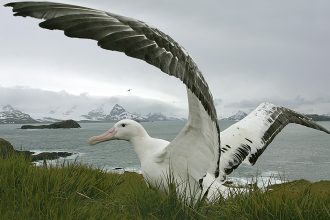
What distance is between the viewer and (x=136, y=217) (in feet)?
11.3

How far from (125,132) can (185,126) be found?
6.03 ft

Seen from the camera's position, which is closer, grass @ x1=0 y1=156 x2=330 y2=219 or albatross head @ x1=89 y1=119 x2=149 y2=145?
grass @ x1=0 y1=156 x2=330 y2=219

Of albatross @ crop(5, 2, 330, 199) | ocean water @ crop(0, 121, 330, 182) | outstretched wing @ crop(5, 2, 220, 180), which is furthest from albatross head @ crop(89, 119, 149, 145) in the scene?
outstretched wing @ crop(5, 2, 220, 180)

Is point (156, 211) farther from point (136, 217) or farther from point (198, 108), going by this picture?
point (198, 108)

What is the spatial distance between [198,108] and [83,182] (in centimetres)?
156

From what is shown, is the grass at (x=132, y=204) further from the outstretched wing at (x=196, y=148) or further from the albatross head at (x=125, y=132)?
the albatross head at (x=125, y=132)

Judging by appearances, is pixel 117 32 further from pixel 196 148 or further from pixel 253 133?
pixel 253 133

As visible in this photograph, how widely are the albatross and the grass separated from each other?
0.23 meters

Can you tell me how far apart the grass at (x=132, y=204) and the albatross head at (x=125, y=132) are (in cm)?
132

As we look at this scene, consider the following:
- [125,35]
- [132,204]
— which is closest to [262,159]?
[132,204]

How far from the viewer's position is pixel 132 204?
12.4 ft

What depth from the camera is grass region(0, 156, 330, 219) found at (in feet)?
10.5

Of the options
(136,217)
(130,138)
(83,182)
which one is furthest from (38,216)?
(130,138)

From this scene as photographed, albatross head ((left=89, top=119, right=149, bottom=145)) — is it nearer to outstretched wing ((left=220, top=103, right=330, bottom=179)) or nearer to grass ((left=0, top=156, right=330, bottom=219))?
outstretched wing ((left=220, top=103, right=330, bottom=179))
